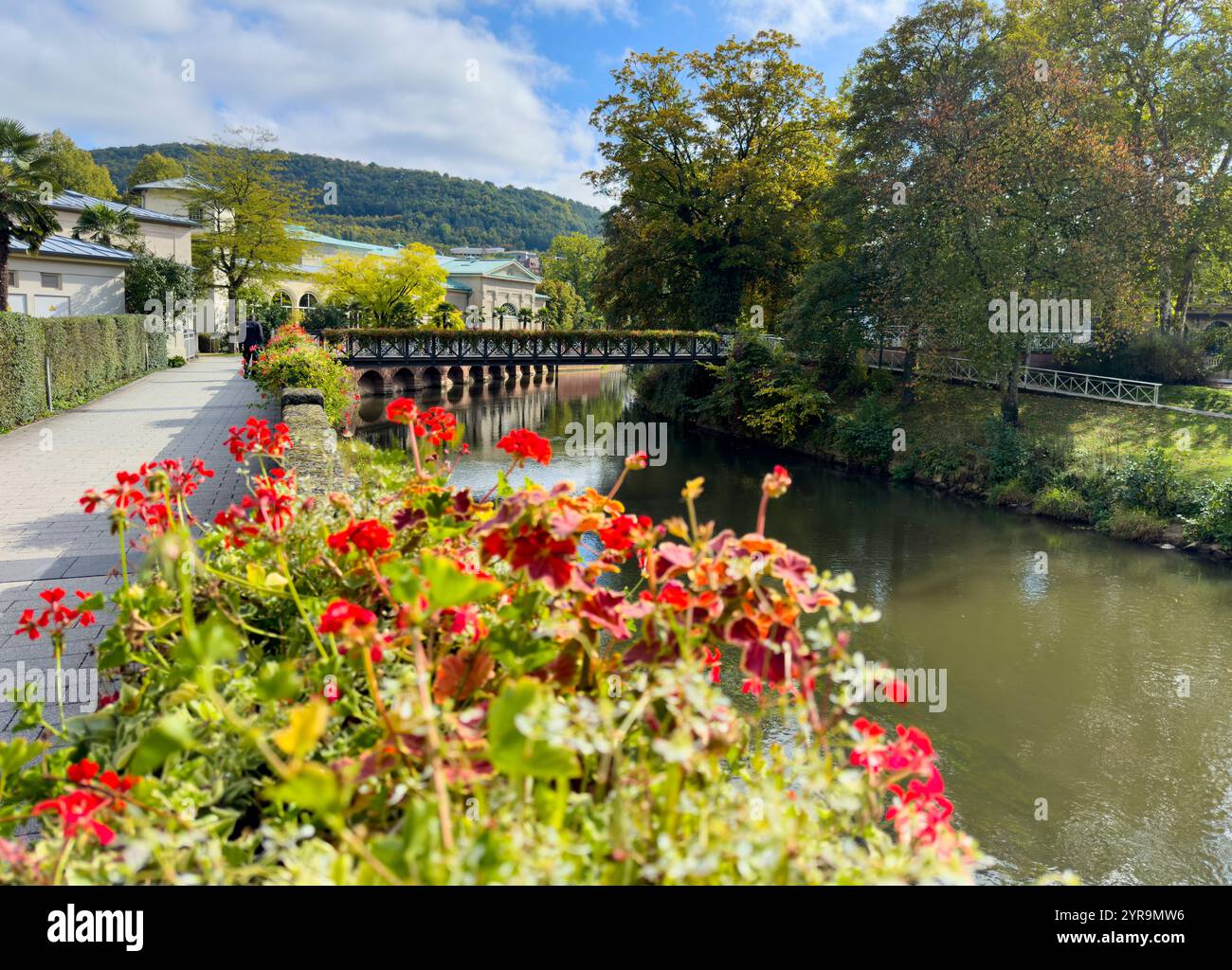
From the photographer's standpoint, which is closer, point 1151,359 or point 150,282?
point 1151,359

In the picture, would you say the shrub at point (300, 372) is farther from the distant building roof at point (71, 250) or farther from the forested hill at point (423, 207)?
→ the forested hill at point (423, 207)

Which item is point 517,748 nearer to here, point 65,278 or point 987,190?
point 987,190

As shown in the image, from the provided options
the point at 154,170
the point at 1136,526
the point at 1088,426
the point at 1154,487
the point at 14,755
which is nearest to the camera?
the point at 14,755

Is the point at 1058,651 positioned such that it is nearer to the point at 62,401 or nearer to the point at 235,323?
the point at 62,401

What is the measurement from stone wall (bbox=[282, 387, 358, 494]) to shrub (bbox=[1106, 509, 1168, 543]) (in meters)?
13.1

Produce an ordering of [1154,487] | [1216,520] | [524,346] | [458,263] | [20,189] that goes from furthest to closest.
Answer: [458,263] < [524,346] < [20,189] < [1154,487] < [1216,520]

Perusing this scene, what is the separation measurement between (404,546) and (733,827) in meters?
1.33

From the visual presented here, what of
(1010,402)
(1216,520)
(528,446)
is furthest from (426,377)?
(528,446)

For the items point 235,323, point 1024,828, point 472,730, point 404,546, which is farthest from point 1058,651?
point 235,323

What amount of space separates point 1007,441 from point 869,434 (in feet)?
12.5

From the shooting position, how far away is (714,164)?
28844 mm

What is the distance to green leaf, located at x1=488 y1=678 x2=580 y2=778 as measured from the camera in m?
1.03

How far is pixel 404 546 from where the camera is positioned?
2227 millimetres

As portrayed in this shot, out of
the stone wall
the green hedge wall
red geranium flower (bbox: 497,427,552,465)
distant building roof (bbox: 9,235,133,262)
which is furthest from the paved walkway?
distant building roof (bbox: 9,235,133,262)
